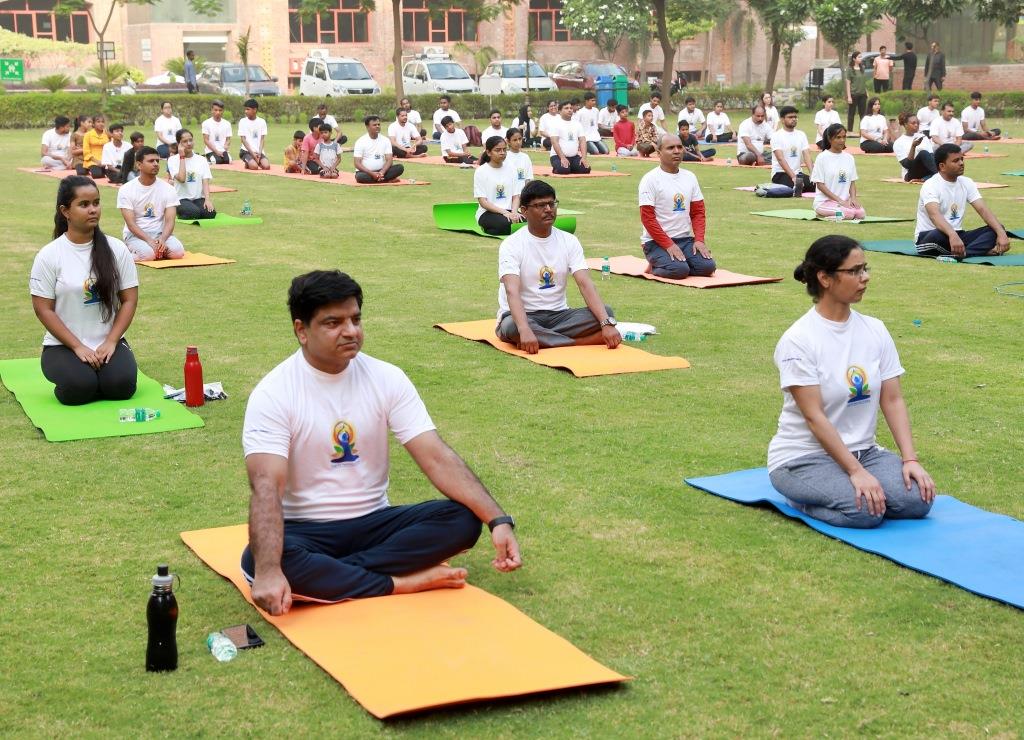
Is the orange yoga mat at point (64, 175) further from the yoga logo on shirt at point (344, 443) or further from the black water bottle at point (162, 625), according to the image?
the black water bottle at point (162, 625)

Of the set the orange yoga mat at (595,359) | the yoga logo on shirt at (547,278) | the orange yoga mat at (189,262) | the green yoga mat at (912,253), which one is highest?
the yoga logo on shirt at (547,278)

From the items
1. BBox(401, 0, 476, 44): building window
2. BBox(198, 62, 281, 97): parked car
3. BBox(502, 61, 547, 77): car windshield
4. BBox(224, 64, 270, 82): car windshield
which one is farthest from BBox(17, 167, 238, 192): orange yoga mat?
BBox(401, 0, 476, 44): building window

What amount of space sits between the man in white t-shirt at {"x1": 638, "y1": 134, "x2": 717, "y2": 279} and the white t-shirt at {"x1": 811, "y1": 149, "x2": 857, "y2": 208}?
4.58 m

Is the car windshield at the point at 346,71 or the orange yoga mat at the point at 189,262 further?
the car windshield at the point at 346,71

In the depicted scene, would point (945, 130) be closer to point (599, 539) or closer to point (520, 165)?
point (520, 165)

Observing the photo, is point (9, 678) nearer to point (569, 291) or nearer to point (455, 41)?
point (569, 291)

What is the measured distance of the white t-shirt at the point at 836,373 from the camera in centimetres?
561

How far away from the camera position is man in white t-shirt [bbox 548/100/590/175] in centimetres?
2331

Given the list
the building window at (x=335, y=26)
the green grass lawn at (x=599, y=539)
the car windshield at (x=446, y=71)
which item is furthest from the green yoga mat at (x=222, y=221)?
the building window at (x=335, y=26)

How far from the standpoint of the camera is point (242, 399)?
7.91 m

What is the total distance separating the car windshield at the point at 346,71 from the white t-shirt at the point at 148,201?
96.7 ft

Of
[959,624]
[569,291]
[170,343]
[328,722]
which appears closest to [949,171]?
[569,291]

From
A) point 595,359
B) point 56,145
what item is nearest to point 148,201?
point 595,359

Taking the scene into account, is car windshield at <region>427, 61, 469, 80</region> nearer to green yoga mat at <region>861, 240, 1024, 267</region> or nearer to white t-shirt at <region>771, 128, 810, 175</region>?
white t-shirt at <region>771, 128, 810, 175</region>
